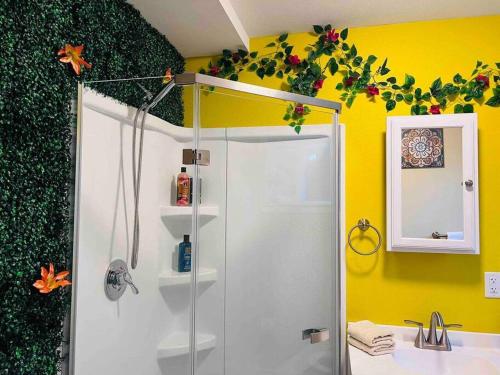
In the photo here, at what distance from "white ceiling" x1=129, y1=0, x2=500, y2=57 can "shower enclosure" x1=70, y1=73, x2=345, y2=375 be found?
56cm

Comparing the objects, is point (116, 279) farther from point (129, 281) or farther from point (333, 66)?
point (333, 66)

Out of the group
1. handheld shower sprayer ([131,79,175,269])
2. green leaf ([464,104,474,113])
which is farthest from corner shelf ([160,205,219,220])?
green leaf ([464,104,474,113])

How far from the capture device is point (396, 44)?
219cm

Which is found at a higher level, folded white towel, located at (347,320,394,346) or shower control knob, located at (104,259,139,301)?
shower control knob, located at (104,259,139,301)

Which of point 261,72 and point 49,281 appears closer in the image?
point 49,281

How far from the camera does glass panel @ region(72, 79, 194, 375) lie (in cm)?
137

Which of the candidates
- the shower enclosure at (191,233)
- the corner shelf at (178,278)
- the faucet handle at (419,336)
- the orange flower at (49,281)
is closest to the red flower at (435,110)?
the shower enclosure at (191,233)

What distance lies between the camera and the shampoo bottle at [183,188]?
1.36m

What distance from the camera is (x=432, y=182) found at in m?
2.00

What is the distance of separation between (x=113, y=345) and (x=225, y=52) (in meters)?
1.72

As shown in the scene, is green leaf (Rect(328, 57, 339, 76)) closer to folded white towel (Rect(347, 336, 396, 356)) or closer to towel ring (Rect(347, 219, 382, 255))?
towel ring (Rect(347, 219, 382, 255))

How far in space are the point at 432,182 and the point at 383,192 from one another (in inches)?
10.1

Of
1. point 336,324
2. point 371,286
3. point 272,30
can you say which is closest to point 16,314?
point 336,324

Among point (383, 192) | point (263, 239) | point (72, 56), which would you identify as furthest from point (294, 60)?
point (72, 56)
